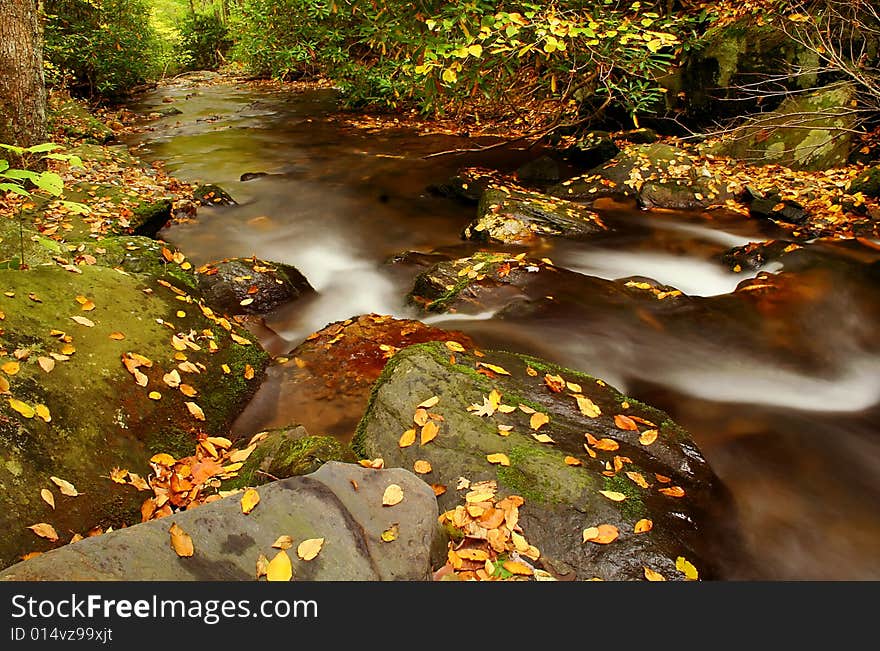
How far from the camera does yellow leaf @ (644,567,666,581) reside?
2.66 metres

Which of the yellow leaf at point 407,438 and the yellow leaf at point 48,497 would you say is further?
the yellow leaf at point 407,438

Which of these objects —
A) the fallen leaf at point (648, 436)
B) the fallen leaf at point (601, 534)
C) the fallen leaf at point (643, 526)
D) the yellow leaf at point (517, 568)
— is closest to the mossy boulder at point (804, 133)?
the fallen leaf at point (648, 436)

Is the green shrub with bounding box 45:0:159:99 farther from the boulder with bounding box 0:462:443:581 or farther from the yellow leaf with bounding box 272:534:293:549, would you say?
the yellow leaf with bounding box 272:534:293:549

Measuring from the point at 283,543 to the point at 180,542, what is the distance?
14.8 inches

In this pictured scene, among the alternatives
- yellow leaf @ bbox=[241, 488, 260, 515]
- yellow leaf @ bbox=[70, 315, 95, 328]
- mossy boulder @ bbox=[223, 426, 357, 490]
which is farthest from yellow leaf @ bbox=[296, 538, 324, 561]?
yellow leaf @ bbox=[70, 315, 95, 328]

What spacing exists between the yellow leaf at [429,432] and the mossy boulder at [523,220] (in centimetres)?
481

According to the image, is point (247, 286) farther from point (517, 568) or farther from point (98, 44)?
point (98, 44)

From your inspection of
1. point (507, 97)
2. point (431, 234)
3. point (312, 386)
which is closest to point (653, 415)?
point (312, 386)

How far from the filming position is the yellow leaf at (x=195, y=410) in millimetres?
3844

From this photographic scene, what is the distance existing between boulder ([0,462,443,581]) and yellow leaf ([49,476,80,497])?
1151 mm

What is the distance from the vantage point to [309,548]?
7.03 ft

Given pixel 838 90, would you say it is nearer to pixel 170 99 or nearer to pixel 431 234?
pixel 431 234

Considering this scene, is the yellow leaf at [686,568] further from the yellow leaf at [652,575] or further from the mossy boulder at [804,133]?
the mossy boulder at [804,133]

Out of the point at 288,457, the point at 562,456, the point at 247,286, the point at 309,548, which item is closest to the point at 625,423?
the point at 562,456
